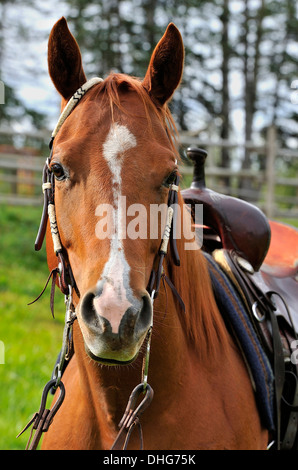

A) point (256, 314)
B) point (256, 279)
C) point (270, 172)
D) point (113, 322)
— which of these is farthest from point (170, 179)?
point (270, 172)

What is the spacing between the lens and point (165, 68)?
1.86 meters

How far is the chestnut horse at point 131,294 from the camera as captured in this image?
1.41 m

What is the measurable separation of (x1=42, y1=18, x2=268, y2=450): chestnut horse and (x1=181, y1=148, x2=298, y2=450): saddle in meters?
0.25

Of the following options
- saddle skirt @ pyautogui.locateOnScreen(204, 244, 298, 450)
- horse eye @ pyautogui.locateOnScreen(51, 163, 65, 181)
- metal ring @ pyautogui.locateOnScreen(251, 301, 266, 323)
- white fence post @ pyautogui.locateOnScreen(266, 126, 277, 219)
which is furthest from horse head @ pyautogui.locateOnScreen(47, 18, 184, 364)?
white fence post @ pyautogui.locateOnScreen(266, 126, 277, 219)

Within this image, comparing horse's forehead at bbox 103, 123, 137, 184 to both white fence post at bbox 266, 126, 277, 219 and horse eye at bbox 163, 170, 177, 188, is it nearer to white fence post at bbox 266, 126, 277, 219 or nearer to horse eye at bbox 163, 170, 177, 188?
horse eye at bbox 163, 170, 177, 188

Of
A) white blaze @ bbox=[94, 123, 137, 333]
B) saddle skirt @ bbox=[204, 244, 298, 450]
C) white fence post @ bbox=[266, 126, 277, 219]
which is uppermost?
white blaze @ bbox=[94, 123, 137, 333]

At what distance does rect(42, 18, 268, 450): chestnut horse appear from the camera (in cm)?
141

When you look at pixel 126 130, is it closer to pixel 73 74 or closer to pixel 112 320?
pixel 73 74

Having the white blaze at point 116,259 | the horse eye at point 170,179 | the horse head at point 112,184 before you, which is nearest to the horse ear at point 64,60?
the horse head at point 112,184

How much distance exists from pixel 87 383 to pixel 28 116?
46.2 ft

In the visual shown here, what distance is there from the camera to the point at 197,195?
8.25ft

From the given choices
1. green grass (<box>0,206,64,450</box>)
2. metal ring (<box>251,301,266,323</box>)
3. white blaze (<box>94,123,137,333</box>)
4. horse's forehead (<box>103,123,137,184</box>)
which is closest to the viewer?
white blaze (<box>94,123,137,333</box>)

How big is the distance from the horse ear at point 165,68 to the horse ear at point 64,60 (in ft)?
0.89

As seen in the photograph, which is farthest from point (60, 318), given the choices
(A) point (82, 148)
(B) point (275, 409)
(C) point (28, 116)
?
(C) point (28, 116)
